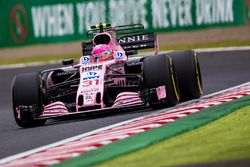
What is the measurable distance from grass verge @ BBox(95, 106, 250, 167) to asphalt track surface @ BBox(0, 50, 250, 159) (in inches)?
78.6

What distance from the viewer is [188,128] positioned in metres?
10.6

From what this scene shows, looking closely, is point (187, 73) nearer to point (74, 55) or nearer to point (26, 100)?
point (26, 100)

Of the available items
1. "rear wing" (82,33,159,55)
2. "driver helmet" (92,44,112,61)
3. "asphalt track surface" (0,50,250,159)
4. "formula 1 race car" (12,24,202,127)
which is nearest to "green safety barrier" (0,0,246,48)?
"asphalt track surface" (0,50,250,159)

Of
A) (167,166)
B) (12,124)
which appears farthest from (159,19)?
(167,166)

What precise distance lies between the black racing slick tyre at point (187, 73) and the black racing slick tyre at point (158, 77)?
783 millimetres

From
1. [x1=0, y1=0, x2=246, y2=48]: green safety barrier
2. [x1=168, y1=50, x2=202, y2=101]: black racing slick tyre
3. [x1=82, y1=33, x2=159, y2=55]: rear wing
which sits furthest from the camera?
[x1=0, y1=0, x2=246, y2=48]: green safety barrier

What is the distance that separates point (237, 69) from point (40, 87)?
735 centimetres

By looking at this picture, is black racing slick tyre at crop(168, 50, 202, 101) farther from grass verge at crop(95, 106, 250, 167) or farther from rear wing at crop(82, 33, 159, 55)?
grass verge at crop(95, 106, 250, 167)

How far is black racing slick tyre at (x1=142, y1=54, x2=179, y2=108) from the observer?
A: 13.6 m

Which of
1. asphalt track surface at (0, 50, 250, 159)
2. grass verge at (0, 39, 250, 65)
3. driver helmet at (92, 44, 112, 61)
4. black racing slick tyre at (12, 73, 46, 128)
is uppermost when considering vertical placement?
driver helmet at (92, 44, 112, 61)

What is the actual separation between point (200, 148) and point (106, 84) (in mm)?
5150

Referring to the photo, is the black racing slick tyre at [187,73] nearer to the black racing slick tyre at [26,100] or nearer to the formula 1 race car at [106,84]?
the formula 1 race car at [106,84]

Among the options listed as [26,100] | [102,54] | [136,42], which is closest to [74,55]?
[136,42]

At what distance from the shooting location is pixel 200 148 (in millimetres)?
9109
